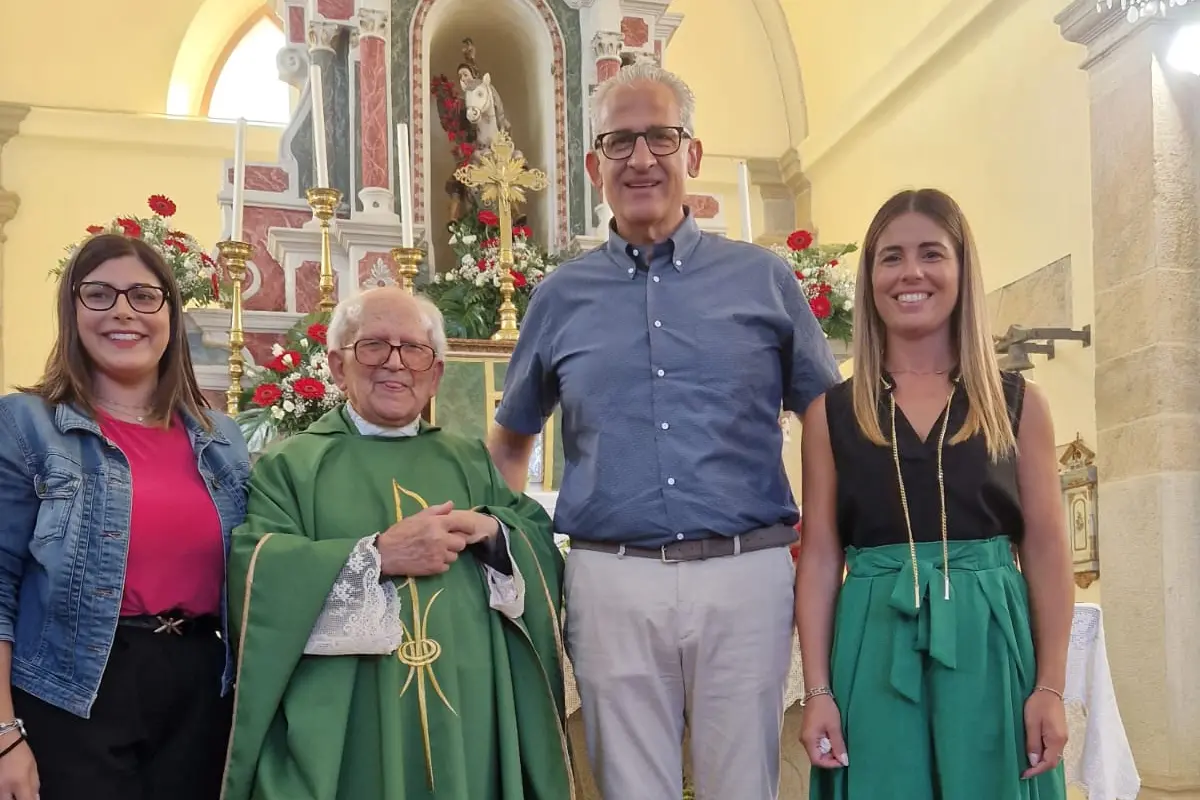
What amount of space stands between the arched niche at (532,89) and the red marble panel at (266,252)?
595 mm

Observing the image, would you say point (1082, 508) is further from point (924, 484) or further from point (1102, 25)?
point (924, 484)

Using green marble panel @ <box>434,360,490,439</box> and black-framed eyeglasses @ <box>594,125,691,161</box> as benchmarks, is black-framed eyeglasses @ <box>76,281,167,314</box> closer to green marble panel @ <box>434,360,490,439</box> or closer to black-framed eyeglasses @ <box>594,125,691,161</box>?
black-framed eyeglasses @ <box>594,125,691,161</box>

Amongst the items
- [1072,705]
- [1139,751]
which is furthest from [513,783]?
[1139,751]

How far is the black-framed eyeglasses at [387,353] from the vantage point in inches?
99.3

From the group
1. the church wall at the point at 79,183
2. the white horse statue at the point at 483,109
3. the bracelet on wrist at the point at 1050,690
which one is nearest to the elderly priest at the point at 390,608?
the bracelet on wrist at the point at 1050,690

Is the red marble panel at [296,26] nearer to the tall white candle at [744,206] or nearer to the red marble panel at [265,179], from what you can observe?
the red marble panel at [265,179]

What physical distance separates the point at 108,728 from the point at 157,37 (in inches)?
364

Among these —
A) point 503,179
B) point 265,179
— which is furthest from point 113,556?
point 265,179

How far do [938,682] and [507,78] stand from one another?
17.0 feet

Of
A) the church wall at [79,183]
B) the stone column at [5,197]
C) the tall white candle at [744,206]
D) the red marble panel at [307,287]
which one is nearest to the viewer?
the tall white candle at [744,206]

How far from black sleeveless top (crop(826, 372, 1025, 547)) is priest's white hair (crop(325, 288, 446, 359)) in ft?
2.74

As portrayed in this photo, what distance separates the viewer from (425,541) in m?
2.35

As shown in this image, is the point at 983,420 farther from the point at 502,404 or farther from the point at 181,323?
the point at 181,323

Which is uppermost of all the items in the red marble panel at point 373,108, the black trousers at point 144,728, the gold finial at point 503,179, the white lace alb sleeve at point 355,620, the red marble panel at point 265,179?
the red marble panel at point 373,108
